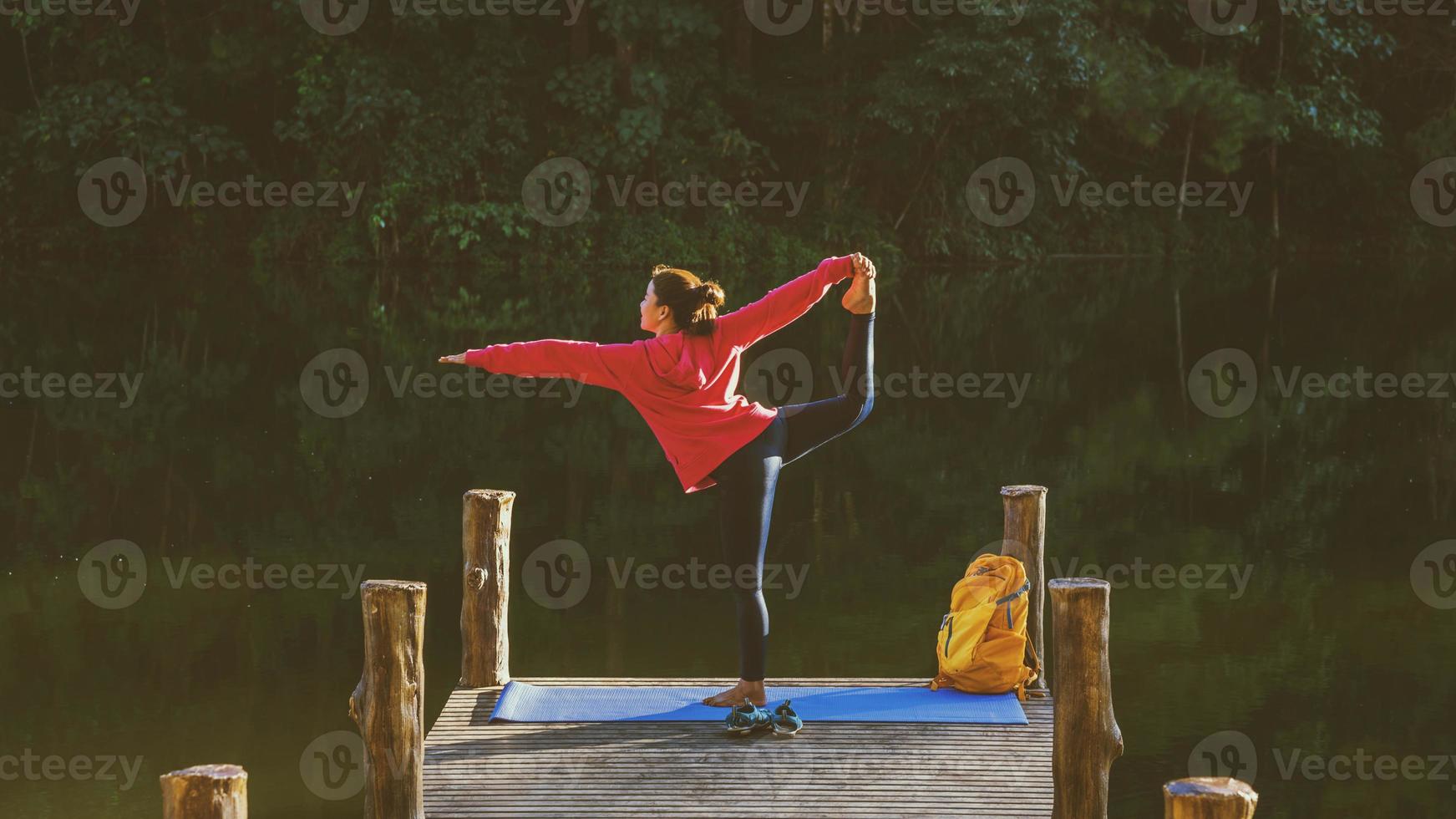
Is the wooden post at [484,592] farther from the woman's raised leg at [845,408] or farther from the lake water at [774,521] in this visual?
the woman's raised leg at [845,408]

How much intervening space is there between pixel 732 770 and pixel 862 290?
1694mm

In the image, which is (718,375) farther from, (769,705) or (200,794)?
(200,794)

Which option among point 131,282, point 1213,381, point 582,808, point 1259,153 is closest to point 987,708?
point 582,808

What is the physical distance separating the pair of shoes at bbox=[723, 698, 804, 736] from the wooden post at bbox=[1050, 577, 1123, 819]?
1076 mm

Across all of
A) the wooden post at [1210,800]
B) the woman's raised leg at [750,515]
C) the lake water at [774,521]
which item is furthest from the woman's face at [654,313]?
the wooden post at [1210,800]

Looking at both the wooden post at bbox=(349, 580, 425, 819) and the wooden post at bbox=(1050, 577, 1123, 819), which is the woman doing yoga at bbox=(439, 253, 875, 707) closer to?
the wooden post at bbox=(349, 580, 425, 819)

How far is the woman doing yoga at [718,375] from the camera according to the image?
18.5 feet

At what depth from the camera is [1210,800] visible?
12.7ft

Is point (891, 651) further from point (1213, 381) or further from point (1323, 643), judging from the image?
point (1213, 381)

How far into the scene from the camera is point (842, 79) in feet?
94.2

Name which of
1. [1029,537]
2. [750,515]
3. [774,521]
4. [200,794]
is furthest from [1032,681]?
[774,521]

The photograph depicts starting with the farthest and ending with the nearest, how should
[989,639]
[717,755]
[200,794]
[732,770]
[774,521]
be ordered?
[774,521] → [989,639] → [717,755] → [732,770] → [200,794]

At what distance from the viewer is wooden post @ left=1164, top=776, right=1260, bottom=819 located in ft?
12.6

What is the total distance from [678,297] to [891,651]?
3234 mm
